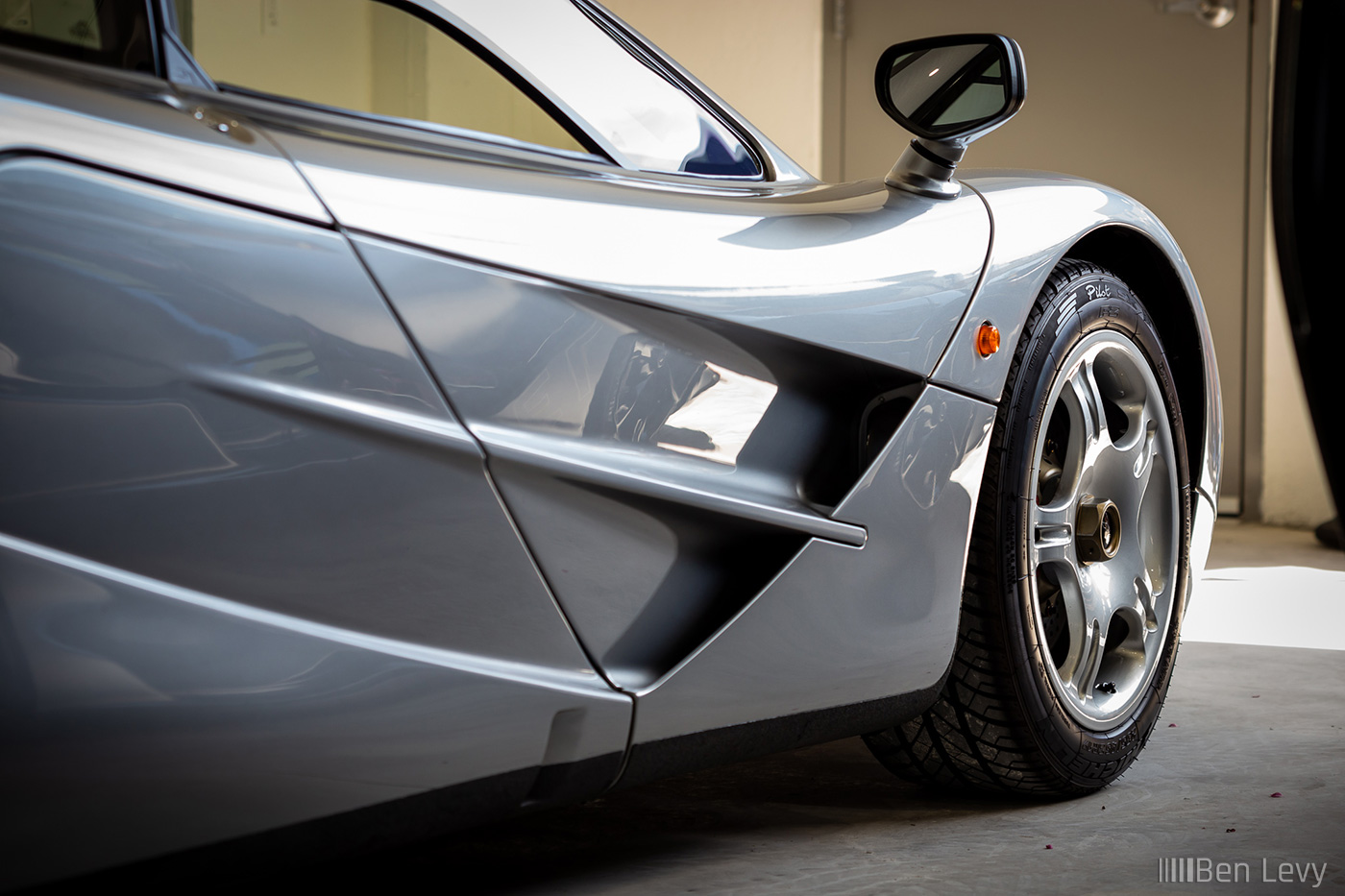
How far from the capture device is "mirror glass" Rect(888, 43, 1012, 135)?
5.07 feet

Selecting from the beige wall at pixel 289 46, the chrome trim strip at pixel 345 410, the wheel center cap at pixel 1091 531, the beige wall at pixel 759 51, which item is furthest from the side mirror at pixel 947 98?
the beige wall at pixel 759 51

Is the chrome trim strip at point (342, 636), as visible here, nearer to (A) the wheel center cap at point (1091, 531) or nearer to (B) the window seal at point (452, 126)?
(B) the window seal at point (452, 126)

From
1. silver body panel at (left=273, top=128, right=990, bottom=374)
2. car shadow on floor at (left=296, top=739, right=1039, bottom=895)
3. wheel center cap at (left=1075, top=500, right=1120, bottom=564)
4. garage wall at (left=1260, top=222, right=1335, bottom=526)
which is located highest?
silver body panel at (left=273, top=128, right=990, bottom=374)

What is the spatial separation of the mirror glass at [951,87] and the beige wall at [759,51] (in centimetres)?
508

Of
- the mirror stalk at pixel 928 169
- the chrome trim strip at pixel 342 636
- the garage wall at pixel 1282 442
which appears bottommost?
the garage wall at pixel 1282 442

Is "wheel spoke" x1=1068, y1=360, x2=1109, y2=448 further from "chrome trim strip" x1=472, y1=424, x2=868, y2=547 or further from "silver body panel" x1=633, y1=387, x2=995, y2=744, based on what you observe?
"chrome trim strip" x1=472, y1=424, x2=868, y2=547

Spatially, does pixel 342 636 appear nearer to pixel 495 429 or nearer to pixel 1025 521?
pixel 495 429

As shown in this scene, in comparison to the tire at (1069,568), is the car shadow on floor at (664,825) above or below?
below

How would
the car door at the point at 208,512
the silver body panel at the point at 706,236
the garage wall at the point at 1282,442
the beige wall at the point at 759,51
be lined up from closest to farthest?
→ the car door at the point at 208,512 < the silver body panel at the point at 706,236 < the garage wall at the point at 1282,442 < the beige wall at the point at 759,51

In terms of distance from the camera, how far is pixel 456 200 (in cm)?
109

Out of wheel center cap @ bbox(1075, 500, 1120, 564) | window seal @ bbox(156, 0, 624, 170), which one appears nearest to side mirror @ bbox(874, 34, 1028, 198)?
window seal @ bbox(156, 0, 624, 170)

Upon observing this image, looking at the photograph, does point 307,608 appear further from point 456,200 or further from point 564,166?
point 564,166

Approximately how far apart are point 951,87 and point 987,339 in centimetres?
32

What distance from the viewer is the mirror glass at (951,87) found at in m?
1.54
